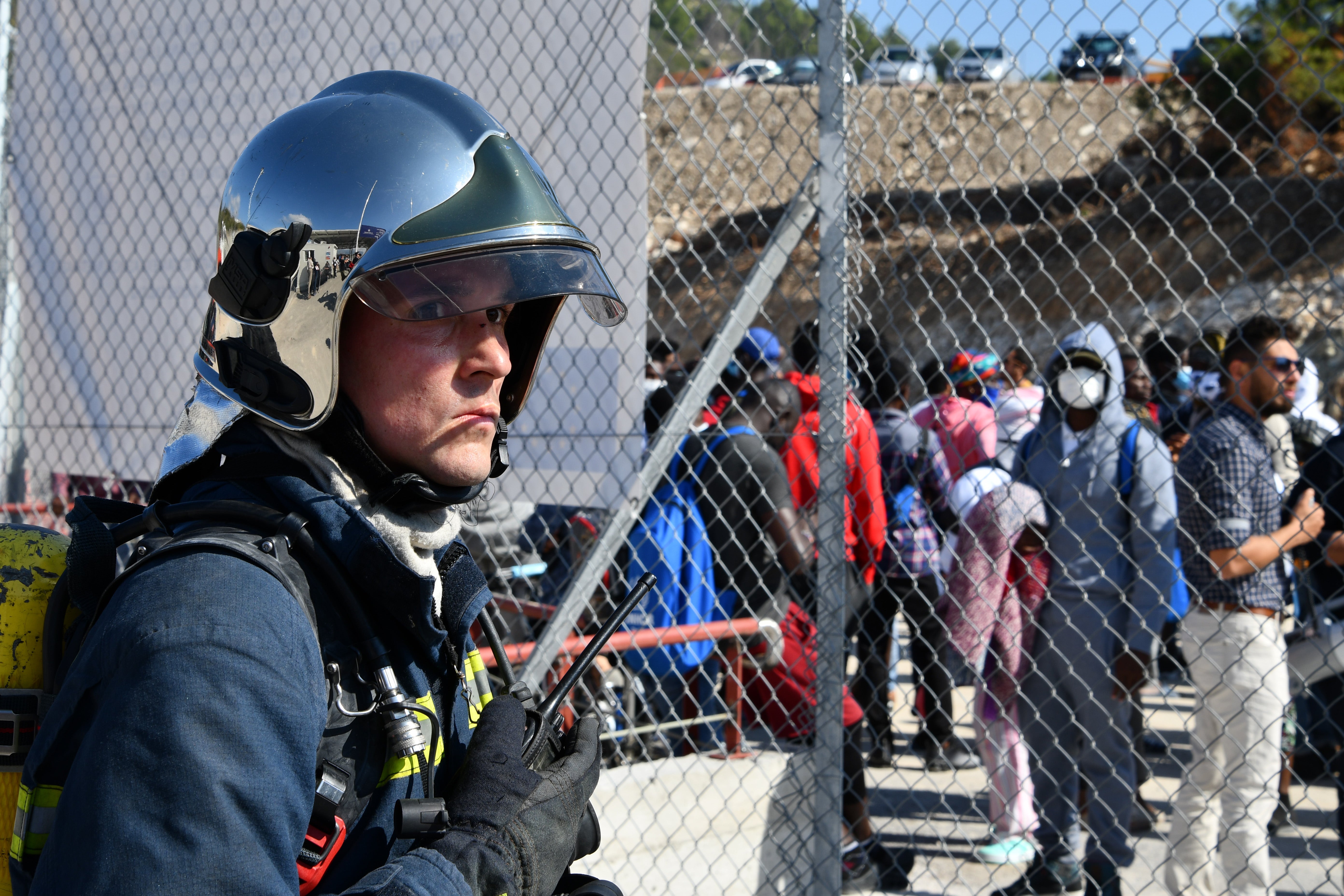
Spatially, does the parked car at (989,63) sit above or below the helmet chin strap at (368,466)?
→ above

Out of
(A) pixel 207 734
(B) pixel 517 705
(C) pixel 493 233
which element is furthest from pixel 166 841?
(C) pixel 493 233

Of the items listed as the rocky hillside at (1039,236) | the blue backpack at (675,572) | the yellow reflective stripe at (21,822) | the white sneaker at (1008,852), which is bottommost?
the yellow reflective stripe at (21,822)

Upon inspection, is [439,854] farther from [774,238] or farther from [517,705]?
[774,238]

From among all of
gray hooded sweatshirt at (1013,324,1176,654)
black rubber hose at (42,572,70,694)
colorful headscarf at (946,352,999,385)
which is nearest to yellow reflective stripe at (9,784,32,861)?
black rubber hose at (42,572,70,694)

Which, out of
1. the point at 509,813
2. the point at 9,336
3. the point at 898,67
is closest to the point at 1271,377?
the point at 898,67

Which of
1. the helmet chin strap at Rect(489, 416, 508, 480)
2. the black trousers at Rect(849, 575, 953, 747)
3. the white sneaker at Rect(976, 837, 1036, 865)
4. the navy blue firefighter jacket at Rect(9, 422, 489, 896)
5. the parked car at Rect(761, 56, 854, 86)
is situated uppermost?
the parked car at Rect(761, 56, 854, 86)

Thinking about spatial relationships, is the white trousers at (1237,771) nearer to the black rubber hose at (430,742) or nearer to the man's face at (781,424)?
the man's face at (781,424)

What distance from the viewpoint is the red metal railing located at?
138 inches

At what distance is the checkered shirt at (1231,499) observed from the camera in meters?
3.62

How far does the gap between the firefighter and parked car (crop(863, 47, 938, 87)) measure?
1658mm

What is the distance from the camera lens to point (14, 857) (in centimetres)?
120

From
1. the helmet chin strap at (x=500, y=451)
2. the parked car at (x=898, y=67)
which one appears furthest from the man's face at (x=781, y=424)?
the helmet chin strap at (x=500, y=451)

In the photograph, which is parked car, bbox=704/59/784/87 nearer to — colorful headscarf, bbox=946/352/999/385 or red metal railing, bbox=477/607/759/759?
colorful headscarf, bbox=946/352/999/385

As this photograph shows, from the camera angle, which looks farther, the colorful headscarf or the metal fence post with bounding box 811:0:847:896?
the colorful headscarf
